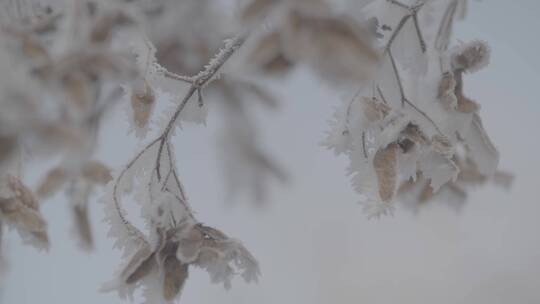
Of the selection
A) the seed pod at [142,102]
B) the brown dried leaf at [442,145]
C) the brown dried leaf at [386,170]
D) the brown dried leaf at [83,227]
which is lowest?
the brown dried leaf at [83,227]

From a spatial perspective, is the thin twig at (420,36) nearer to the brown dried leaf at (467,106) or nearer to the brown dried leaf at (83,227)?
the brown dried leaf at (467,106)

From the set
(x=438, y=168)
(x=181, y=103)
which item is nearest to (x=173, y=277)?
→ (x=181, y=103)

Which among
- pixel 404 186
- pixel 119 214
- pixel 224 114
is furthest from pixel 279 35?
pixel 404 186

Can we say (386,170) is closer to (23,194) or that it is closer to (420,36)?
(420,36)

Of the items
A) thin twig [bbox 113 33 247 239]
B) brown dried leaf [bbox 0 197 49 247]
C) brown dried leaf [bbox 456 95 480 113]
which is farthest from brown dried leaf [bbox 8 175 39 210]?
brown dried leaf [bbox 456 95 480 113]

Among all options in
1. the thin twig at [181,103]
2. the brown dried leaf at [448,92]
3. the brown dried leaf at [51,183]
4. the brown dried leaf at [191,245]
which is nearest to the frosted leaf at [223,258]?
the brown dried leaf at [191,245]

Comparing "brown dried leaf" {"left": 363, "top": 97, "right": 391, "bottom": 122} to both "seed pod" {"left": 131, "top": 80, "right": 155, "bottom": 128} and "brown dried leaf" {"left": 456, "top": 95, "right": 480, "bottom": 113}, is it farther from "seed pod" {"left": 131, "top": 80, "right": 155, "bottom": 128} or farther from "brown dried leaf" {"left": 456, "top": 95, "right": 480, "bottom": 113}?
"seed pod" {"left": 131, "top": 80, "right": 155, "bottom": 128}
